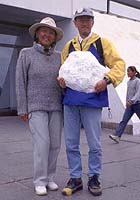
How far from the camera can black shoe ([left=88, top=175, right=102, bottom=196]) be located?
4471 mm

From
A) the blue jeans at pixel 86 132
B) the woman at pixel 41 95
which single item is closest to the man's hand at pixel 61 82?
the woman at pixel 41 95

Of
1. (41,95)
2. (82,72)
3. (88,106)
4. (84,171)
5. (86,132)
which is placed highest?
(82,72)

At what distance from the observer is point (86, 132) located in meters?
4.50

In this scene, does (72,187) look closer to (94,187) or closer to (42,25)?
(94,187)

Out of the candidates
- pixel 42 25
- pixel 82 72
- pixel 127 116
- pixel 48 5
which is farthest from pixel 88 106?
pixel 48 5

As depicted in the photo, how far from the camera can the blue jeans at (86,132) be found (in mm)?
4426

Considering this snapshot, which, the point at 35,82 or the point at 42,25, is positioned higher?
the point at 42,25

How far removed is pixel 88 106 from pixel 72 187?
969 mm

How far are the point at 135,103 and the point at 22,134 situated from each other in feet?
10.1

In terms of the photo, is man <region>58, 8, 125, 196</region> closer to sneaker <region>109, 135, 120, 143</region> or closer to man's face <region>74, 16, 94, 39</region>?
man's face <region>74, 16, 94, 39</region>

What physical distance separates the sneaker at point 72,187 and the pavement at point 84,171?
0.05 metres

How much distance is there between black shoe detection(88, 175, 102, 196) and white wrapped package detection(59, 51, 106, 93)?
103 cm

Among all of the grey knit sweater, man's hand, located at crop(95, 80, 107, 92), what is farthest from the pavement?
man's hand, located at crop(95, 80, 107, 92)

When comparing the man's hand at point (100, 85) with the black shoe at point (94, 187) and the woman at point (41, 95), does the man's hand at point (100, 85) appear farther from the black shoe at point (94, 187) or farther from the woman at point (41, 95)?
the black shoe at point (94, 187)
